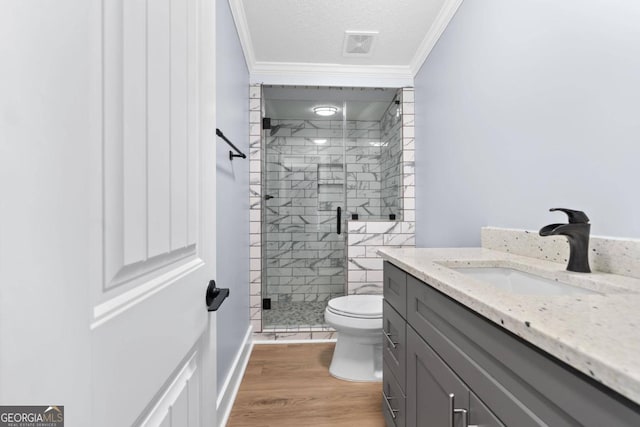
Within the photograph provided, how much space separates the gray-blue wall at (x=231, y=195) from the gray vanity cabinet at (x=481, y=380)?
3.20 ft

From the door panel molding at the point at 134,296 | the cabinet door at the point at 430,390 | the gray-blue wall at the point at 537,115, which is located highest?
A: the gray-blue wall at the point at 537,115

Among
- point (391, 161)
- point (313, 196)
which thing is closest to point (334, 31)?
point (391, 161)

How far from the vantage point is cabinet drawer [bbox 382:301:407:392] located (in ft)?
3.88

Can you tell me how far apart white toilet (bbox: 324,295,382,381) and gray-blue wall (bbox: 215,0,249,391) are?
2.12 ft

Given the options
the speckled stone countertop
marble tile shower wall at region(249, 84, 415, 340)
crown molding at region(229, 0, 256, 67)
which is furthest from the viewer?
marble tile shower wall at region(249, 84, 415, 340)

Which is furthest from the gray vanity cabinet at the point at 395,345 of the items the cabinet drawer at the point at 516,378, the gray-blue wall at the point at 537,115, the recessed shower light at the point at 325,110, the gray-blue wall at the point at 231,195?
the recessed shower light at the point at 325,110

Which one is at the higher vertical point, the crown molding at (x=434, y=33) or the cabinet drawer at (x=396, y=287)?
the crown molding at (x=434, y=33)

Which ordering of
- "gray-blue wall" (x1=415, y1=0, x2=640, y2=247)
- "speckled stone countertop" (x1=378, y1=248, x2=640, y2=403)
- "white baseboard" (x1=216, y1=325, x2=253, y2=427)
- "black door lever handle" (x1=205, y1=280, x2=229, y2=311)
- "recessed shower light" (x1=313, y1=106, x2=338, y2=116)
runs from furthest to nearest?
1. "recessed shower light" (x1=313, y1=106, x2=338, y2=116)
2. "white baseboard" (x1=216, y1=325, x2=253, y2=427)
3. "gray-blue wall" (x1=415, y1=0, x2=640, y2=247)
4. "black door lever handle" (x1=205, y1=280, x2=229, y2=311)
5. "speckled stone countertop" (x1=378, y1=248, x2=640, y2=403)

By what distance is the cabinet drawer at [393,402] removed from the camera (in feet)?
3.90

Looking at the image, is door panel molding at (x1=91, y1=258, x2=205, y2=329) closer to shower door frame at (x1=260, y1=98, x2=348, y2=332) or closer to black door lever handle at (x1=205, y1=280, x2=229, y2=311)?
black door lever handle at (x1=205, y1=280, x2=229, y2=311)

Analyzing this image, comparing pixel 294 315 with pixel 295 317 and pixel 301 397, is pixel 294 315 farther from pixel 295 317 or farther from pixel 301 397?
pixel 301 397

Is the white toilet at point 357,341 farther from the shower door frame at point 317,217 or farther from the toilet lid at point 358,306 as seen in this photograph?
the shower door frame at point 317,217

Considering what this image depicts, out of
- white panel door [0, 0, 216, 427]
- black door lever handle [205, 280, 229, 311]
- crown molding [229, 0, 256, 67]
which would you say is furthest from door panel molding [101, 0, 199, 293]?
crown molding [229, 0, 256, 67]

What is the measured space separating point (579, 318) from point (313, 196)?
9.33ft
